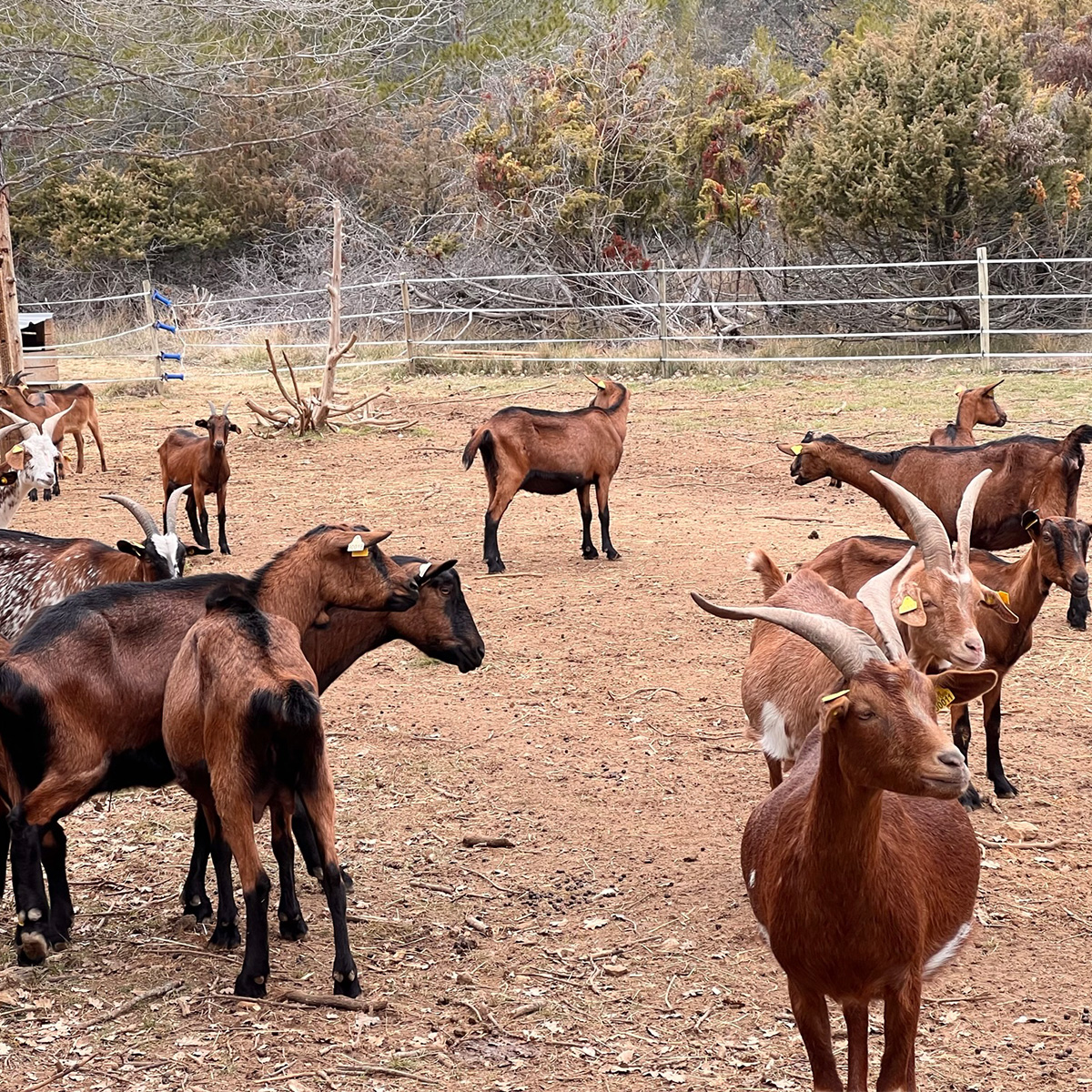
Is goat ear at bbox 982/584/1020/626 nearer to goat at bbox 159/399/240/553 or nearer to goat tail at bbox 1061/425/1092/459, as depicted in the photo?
goat tail at bbox 1061/425/1092/459

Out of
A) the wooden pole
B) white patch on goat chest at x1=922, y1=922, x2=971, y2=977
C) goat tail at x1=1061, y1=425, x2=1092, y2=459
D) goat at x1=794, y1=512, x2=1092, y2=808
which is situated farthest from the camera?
the wooden pole

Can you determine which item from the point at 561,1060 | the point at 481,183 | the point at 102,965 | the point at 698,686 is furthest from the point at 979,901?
the point at 481,183

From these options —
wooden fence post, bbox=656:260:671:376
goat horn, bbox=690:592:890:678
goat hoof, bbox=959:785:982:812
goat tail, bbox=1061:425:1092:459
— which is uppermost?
wooden fence post, bbox=656:260:671:376

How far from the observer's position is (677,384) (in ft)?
63.8

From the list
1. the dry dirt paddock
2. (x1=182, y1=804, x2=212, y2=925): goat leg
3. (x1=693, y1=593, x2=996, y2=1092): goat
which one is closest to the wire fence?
the dry dirt paddock

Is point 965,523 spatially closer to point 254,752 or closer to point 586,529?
point 254,752

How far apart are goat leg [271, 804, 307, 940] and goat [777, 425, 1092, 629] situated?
16.4 feet

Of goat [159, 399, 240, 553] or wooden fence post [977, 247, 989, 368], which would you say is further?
wooden fence post [977, 247, 989, 368]

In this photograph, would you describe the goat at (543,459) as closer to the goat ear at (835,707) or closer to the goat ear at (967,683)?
the goat ear at (967,683)

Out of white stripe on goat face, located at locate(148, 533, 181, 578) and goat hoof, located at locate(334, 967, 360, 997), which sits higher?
white stripe on goat face, located at locate(148, 533, 181, 578)

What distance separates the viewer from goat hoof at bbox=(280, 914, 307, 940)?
16.1ft

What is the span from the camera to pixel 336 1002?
14.4ft

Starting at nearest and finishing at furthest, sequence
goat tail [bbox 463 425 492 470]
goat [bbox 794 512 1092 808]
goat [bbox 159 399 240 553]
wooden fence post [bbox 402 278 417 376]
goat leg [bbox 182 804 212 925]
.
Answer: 1. goat leg [bbox 182 804 212 925]
2. goat [bbox 794 512 1092 808]
3. goat tail [bbox 463 425 492 470]
4. goat [bbox 159 399 240 553]
5. wooden fence post [bbox 402 278 417 376]

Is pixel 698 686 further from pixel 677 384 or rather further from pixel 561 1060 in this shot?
pixel 677 384
